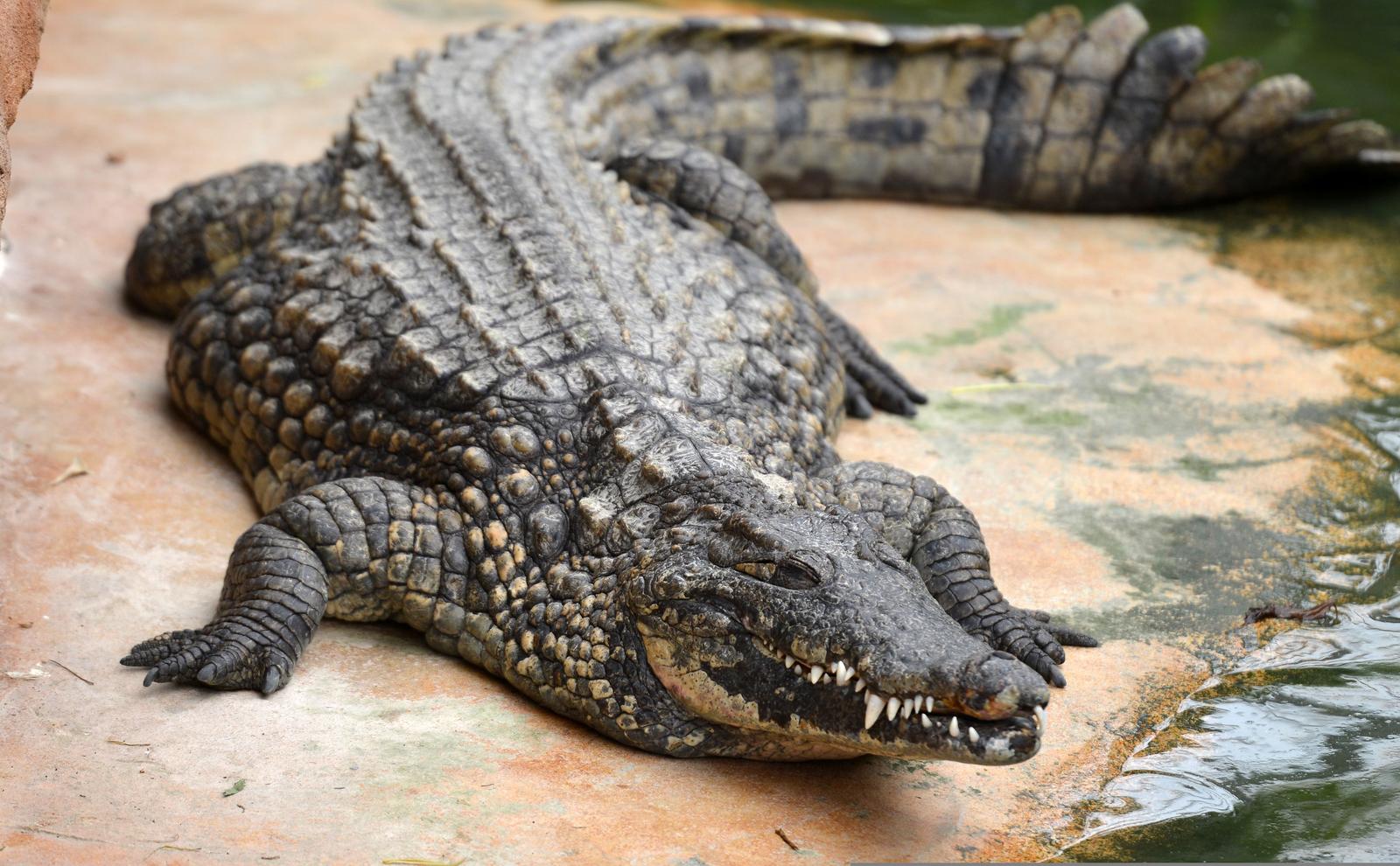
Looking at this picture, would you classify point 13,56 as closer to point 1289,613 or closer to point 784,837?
point 784,837

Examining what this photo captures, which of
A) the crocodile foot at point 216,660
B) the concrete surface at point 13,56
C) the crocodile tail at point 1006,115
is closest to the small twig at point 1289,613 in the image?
the crocodile foot at point 216,660

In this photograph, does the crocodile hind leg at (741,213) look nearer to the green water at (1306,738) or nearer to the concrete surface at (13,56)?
the green water at (1306,738)

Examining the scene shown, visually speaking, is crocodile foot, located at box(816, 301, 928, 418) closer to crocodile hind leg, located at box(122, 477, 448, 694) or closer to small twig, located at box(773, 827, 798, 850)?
crocodile hind leg, located at box(122, 477, 448, 694)

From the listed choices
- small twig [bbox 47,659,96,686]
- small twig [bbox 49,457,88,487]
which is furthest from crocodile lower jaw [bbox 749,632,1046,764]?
small twig [bbox 49,457,88,487]

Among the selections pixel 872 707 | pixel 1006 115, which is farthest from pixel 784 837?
pixel 1006 115

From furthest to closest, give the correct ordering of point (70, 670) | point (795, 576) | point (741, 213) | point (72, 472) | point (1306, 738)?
point (741, 213), point (72, 472), point (70, 670), point (1306, 738), point (795, 576)

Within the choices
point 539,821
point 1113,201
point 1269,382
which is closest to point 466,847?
point 539,821
